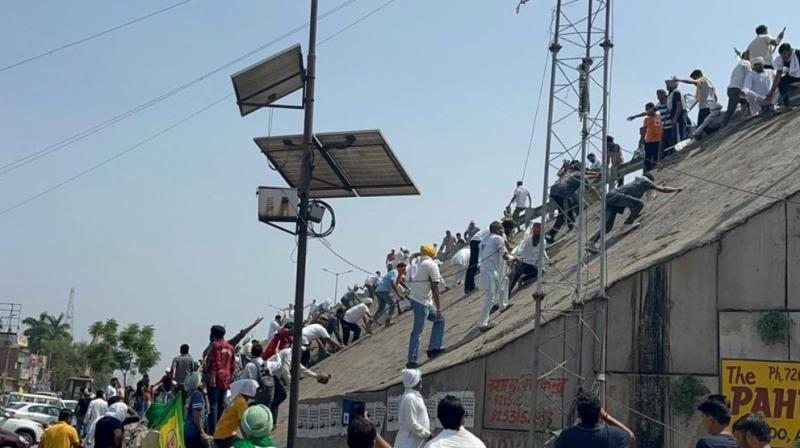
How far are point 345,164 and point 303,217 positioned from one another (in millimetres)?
1228

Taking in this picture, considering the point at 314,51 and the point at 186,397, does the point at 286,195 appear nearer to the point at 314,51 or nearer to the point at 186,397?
the point at 314,51

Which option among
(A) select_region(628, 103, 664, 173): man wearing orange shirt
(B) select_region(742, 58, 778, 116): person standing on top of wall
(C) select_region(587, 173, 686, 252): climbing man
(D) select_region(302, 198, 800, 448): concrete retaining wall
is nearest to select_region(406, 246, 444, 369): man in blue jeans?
(D) select_region(302, 198, 800, 448): concrete retaining wall

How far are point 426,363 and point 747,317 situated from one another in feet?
→ 17.7

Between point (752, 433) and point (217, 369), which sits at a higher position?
point (217, 369)

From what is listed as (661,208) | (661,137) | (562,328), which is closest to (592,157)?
(661,137)

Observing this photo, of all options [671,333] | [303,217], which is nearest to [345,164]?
[303,217]

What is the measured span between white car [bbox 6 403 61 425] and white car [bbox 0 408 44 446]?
74cm

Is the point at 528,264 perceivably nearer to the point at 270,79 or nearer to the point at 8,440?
the point at 270,79

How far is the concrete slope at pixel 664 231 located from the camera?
1126 cm

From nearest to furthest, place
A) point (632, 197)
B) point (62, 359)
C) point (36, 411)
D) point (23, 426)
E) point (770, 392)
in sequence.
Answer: point (770, 392), point (632, 197), point (23, 426), point (36, 411), point (62, 359)

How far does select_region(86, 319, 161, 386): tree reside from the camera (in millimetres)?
48844

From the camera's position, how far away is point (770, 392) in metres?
9.36

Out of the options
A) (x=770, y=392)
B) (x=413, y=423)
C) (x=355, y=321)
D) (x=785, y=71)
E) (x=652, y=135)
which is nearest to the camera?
(x=413, y=423)

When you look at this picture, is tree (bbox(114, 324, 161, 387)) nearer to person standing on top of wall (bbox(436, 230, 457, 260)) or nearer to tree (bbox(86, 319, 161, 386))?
tree (bbox(86, 319, 161, 386))
